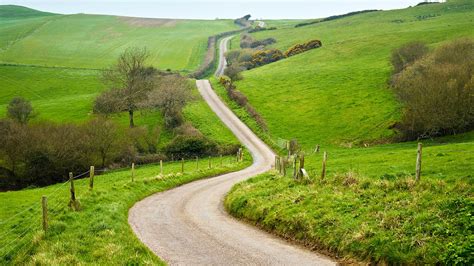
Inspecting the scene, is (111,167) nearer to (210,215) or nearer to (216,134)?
(216,134)

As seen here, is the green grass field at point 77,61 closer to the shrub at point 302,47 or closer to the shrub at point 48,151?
the shrub at point 48,151

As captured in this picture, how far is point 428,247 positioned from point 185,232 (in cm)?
1028

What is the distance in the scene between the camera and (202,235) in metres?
18.6

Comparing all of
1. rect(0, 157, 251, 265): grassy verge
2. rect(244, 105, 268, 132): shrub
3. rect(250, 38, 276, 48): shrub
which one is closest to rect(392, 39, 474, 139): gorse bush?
rect(244, 105, 268, 132): shrub

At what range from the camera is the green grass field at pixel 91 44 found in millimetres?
132625

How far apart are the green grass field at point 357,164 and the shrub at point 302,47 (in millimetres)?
Result: 5193

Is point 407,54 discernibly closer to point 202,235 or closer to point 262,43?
point 202,235

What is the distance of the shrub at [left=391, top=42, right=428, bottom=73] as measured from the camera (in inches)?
3056

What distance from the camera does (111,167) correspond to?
55.1 metres

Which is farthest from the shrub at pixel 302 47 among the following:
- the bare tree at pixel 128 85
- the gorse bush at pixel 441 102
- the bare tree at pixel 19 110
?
the bare tree at pixel 19 110

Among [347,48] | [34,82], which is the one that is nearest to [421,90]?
[347,48]

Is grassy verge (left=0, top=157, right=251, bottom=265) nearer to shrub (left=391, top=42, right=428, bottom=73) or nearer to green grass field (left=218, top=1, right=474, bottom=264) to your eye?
green grass field (left=218, top=1, right=474, bottom=264)

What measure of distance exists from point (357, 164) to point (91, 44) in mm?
145195

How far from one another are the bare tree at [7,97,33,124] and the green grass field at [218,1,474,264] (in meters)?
36.4
